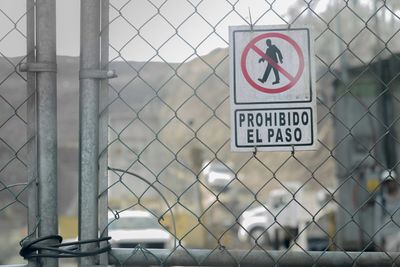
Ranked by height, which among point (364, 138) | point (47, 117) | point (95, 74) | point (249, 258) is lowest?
Answer: point (249, 258)

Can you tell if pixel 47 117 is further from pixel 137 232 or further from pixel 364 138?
pixel 137 232

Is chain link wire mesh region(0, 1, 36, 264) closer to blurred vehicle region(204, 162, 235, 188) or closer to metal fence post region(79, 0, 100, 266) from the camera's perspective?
metal fence post region(79, 0, 100, 266)

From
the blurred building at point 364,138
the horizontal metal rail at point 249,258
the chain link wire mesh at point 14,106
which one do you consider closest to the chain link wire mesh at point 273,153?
the blurred building at point 364,138

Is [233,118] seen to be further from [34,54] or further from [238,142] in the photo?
[34,54]

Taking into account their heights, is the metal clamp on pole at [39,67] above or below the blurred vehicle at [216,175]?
above

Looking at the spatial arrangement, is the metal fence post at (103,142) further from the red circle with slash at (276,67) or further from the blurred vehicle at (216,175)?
the blurred vehicle at (216,175)

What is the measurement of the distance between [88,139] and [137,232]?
643 centimetres

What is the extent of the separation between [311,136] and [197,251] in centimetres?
42

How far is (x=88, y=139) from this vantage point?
77.0 inches

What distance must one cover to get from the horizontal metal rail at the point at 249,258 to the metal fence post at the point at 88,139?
100 mm

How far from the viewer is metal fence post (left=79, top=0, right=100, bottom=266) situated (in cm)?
195

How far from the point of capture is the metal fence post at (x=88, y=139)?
1953mm

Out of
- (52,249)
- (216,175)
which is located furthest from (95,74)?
(216,175)

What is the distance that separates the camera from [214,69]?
82.5 inches
